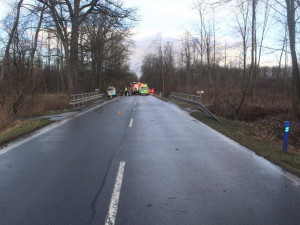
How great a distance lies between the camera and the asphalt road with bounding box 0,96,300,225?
366 cm

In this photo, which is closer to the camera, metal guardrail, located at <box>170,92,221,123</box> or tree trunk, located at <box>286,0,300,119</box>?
tree trunk, located at <box>286,0,300,119</box>

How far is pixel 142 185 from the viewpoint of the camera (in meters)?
4.79

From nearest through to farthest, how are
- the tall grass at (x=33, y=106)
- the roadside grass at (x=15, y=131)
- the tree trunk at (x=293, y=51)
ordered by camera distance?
the roadside grass at (x=15, y=131)
the tall grass at (x=33, y=106)
the tree trunk at (x=293, y=51)

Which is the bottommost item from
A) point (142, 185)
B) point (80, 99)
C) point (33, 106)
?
point (142, 185)

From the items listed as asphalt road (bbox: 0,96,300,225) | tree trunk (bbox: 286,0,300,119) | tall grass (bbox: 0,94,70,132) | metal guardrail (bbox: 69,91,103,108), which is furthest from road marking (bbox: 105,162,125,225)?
metal guardrail (bbox: 69,91,103,108)

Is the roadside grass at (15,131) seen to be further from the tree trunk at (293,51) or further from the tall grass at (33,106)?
the tree trunk at (293,51)

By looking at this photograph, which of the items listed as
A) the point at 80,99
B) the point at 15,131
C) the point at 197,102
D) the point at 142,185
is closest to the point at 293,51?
the point at 197,102

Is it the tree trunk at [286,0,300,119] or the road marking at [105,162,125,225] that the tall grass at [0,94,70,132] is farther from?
the tree trunk at [286,0,300,119]

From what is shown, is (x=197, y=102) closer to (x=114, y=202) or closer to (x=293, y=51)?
(x=293, y=51)

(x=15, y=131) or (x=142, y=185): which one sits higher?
(x=15, y=131)

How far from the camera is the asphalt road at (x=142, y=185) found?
366 centimetres

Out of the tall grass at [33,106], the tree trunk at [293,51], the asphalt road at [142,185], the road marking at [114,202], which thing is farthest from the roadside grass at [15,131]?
the tree trunk at [293,51]

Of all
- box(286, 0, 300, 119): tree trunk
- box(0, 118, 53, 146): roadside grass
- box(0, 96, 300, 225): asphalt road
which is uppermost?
box(286, 0, 300, 119): tree trunk

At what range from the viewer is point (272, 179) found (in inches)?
204
